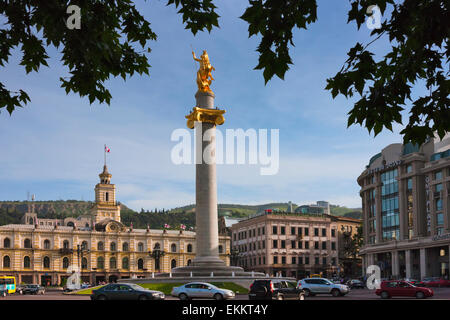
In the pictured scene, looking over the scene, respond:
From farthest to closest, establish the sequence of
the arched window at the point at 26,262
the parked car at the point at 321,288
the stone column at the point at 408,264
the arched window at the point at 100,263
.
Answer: the arched window at the point at 100,263, the arched window at the point at 26,262, the stone column at the point at 408,264, the parked car at the point at 321,288

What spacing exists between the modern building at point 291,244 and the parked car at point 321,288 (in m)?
64.7

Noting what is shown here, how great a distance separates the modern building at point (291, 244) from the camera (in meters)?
109

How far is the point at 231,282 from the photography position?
51.0 meters

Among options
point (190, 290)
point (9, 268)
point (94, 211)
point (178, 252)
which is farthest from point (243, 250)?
point (190, 290)

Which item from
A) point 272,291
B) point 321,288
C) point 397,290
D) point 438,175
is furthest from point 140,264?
point 272,291

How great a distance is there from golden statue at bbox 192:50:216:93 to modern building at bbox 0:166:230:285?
54.1m

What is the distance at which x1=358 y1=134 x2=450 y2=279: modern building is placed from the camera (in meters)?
78.2

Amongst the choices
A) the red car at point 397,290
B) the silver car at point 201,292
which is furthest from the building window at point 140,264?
the red car at point 397,290

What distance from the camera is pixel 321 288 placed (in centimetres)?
4334

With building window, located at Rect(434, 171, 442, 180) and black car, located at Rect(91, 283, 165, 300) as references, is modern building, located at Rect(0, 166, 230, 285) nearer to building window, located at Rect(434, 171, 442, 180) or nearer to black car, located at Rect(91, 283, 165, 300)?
building window, located at Rect(434, 171, 442, 180)

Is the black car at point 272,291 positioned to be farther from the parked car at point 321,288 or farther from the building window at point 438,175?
the building window at point 438,175

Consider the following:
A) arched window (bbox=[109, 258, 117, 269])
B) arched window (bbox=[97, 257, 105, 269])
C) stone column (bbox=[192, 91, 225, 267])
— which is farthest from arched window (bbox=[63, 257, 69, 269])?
stone column (bbox=[192, 91, 225, 267])

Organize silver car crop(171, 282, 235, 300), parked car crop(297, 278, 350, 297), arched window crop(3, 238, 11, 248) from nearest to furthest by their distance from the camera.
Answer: silver car crop(171, 282, 235, 300) < parked car crop(297, 278, 350, 297) < arched window crop(3, 238, 11, 248)

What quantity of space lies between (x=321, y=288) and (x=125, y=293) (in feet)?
51.3
